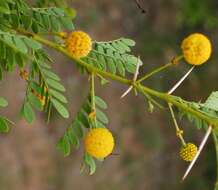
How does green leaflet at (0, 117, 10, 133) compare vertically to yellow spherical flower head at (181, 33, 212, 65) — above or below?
below

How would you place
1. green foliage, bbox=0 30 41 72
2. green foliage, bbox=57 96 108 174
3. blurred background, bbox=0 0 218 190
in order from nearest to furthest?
green foliage, bbox=0 30 41 72 → green foliage, bbox=57 96 108 174 → blurred background, bbox=0 0 218 190

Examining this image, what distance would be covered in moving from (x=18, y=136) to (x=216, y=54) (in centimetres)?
247

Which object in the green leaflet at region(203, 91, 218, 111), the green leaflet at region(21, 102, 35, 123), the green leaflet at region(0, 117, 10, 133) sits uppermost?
the green leaflet at region(203, 91, 218, 111)

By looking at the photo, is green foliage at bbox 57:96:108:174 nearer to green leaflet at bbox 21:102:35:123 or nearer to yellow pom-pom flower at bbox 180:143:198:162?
green leaflet at bbox 21:102:35:123

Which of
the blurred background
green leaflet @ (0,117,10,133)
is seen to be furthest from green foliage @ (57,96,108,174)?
the blurred background

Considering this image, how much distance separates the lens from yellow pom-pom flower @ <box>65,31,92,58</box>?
1517mm

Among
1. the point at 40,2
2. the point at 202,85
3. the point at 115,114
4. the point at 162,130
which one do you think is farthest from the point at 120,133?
the point at 40,2

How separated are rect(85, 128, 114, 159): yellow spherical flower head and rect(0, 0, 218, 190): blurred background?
337cm

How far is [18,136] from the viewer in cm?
491

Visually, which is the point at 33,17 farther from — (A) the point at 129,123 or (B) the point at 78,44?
(A) the point at 129,123

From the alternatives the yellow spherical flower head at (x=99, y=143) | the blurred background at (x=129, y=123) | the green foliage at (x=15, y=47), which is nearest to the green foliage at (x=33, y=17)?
the green foliage at (x=15, y=47)

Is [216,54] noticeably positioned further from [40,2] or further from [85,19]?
[40,2]

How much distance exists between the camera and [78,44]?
1.52m

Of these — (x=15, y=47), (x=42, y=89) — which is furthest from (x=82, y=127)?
(x=15, y=47)
